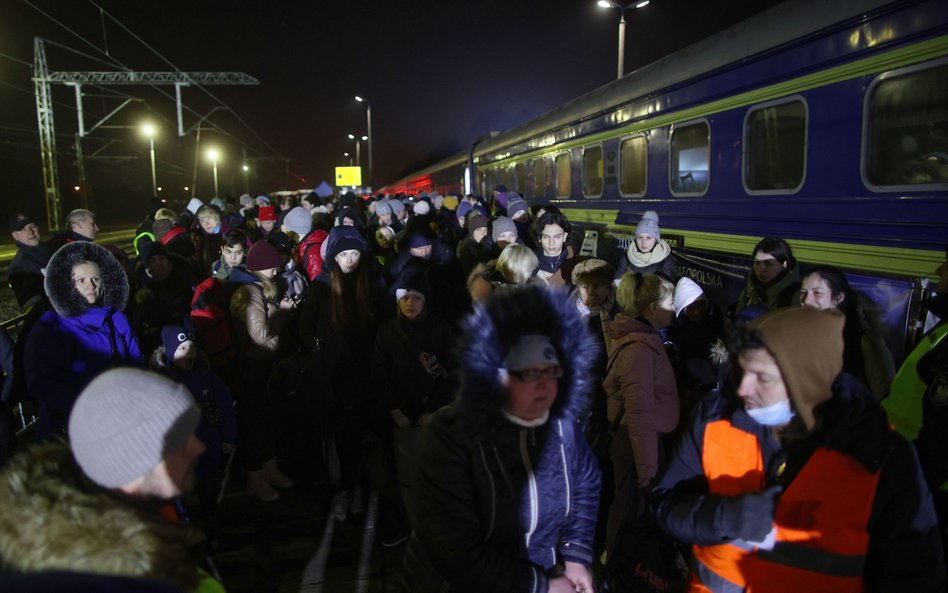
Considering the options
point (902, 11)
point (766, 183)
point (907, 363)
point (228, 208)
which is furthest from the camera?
point (228, 208)

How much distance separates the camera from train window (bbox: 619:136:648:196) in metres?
8.09

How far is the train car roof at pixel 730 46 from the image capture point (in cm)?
495

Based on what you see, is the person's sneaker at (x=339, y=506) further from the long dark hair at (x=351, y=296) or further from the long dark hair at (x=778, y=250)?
the long dark hair at (x=778, y=250)

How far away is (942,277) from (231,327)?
4676 mm

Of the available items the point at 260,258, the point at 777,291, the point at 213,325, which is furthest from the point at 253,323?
the point at 777,291

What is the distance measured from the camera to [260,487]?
15.2ft

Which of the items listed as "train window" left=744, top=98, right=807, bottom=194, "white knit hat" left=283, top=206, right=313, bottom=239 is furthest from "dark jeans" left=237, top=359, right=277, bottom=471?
"train window" left=744, top=98, right=807, bottom=194

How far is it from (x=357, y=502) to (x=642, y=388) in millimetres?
2459

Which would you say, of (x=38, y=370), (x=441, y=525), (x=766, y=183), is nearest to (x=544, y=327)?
(x=441, y=525)

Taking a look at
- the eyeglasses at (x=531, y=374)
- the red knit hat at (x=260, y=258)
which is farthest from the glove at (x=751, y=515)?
the red knit hat at (x=260, y=258)

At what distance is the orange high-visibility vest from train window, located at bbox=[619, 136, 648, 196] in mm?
6602

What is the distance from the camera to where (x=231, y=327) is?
4.56 metres

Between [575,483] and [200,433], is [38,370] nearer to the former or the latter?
[200,433]

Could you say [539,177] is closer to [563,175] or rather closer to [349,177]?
[563,175]
